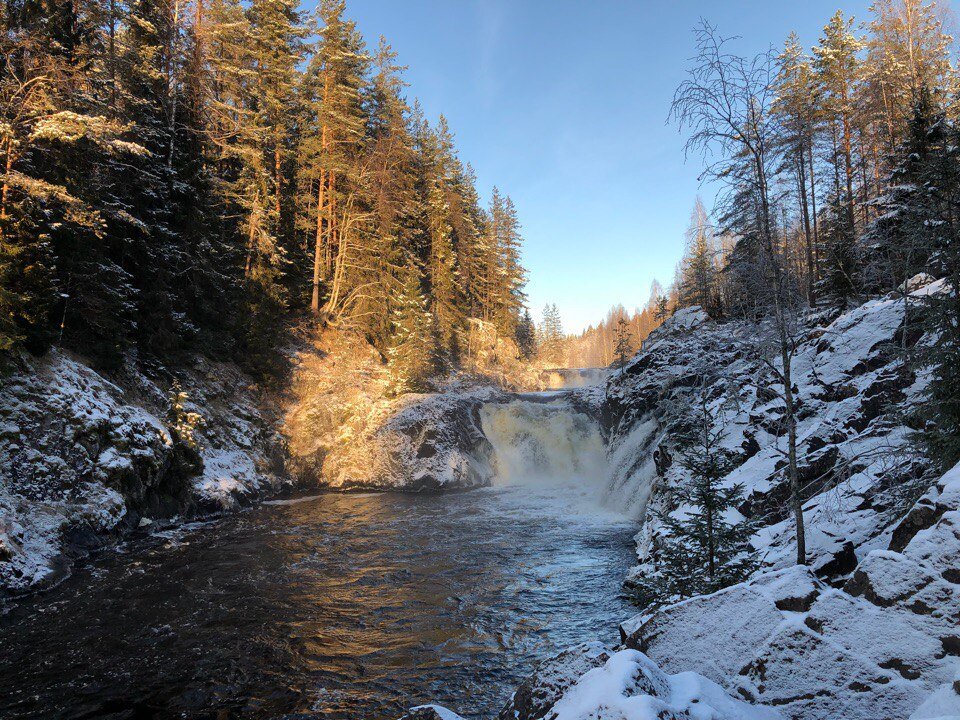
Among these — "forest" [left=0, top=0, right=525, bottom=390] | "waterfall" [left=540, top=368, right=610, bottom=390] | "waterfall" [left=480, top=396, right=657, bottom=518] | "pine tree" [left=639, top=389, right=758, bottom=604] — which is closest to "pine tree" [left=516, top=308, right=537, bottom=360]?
"waterfall" [left=540, top=368, right=610, bottom=390]

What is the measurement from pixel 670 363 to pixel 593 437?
795 centimetres

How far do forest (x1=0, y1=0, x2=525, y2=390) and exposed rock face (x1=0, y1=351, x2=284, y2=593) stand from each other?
1372mm

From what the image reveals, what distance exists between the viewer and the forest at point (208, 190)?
1251 cm

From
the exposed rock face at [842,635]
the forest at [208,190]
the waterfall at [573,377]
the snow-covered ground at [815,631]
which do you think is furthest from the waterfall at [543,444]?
the waterfall at [573,377]

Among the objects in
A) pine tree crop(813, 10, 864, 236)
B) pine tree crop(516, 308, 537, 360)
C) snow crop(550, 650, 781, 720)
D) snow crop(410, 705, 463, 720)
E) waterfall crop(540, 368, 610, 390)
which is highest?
pine tree crop(813, 10, 864, 236)

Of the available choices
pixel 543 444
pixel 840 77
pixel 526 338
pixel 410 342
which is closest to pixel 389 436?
pixel 410 342

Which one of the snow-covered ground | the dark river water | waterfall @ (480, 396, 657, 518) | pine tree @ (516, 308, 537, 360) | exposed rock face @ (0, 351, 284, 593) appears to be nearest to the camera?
the snow-covered ground

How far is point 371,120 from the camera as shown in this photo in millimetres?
34125

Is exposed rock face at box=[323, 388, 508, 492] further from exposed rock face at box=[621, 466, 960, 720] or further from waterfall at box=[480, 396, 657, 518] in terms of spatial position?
exposed rock face at box=[621, 466, 960, 720]

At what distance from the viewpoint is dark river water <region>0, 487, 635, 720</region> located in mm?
6523

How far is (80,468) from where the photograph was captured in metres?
11.8

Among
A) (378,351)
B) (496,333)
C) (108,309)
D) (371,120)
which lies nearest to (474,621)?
(108,309)

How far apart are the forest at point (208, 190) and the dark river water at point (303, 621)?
23.1ft

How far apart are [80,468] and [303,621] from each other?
25.1 feet
